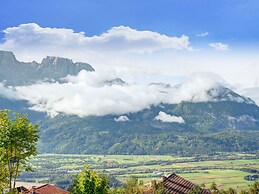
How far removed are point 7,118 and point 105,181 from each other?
612 inches

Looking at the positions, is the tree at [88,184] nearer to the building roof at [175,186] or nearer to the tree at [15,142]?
the tree at [15,142]

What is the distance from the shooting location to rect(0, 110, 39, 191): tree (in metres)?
34.2

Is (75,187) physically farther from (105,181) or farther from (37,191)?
(37,191)

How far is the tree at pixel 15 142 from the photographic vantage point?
3419 centimetres

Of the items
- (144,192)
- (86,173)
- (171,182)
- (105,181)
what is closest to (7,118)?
(86,173)

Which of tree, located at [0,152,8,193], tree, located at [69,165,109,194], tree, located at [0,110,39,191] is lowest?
tree, located at [69,165,109,194]

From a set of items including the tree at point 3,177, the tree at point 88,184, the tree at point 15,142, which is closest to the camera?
the tree at point 15,142

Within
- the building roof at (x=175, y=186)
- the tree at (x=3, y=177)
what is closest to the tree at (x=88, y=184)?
the tree at (x=3, y=177)

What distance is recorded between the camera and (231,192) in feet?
238

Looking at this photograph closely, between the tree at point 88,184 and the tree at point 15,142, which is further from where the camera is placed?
the tree at point 88,184

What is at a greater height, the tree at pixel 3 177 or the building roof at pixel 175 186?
the tree at pixel 3 177

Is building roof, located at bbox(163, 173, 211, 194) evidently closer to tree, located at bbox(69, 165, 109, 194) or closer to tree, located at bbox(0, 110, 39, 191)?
tree, located at bbox(69, 165, 109, 194)

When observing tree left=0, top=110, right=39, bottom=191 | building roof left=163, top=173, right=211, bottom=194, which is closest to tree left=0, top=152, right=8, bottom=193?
tree left=0, top=110, right=39, bottom=191

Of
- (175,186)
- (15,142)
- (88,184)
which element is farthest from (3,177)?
(175,186)
